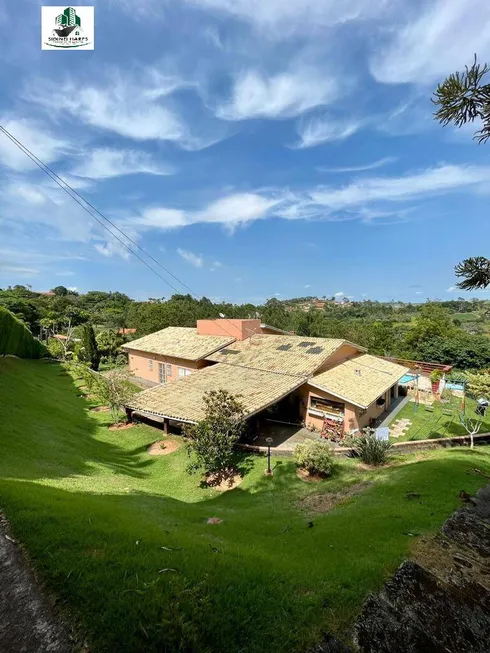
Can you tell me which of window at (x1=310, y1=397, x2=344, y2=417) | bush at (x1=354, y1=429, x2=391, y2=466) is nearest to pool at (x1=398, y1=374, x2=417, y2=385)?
window at (x1=310, y1=397, x2=344, y2=417)

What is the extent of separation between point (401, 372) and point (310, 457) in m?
14.8

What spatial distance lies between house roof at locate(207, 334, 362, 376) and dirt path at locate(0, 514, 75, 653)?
17.1 meters

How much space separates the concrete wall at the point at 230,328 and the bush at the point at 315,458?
16283mm

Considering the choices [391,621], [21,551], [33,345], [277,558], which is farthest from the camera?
[33,345]

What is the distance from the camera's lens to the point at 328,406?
763 inches

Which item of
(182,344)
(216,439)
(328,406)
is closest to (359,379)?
(328,406)

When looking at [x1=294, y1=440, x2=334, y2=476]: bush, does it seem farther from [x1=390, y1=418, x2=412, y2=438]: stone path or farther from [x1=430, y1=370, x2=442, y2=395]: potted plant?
[x1=430, y1=370, x2=442, y2=395]: potted plant

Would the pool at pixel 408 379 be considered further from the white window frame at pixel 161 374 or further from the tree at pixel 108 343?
the tree at pixel 108 343

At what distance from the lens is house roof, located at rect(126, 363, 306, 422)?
1659 centimetres

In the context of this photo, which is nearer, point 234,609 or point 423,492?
point 234,609

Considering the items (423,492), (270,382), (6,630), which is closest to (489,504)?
(423,492)

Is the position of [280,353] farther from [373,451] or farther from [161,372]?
[161,372]

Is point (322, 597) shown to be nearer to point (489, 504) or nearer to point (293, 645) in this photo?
point (293, 645)

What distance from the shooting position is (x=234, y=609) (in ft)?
12.4
